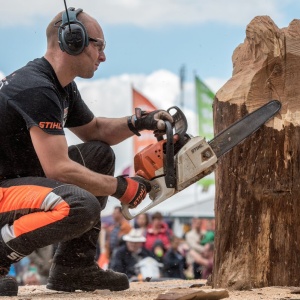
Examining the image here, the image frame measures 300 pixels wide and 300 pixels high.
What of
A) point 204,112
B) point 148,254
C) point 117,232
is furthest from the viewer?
point 204,112

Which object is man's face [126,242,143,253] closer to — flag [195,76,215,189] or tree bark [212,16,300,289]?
tree bark [212,16,300,289]

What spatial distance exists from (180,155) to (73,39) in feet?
2.79

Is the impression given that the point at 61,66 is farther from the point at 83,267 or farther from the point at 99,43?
the point at 83,267

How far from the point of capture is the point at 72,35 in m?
4.05

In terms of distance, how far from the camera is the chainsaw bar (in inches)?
166

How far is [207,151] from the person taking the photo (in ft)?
14.1

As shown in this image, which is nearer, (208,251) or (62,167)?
(62,167)

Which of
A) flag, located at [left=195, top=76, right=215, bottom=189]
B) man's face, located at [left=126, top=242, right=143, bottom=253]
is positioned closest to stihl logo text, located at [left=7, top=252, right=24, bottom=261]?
man's face, located at [left=126, top=242, right=143, bottom=253]

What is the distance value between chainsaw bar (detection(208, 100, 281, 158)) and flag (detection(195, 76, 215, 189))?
8136mm

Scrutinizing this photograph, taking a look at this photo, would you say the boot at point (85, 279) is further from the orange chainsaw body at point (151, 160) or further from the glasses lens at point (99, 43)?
the glasses lens at point (99, 43)

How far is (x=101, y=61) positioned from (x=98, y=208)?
88 cm

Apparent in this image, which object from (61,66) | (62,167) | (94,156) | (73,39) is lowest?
(62,167)

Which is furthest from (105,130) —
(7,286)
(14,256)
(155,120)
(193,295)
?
(193,295)

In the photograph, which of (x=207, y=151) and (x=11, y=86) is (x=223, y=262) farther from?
(x=11, y=86)
